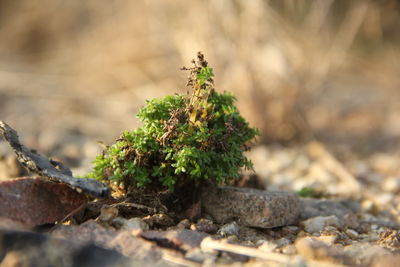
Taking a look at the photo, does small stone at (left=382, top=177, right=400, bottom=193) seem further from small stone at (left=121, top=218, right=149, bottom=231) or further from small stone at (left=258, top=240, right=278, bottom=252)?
small stone at (left=121, top=218, right=149, bottom=231)

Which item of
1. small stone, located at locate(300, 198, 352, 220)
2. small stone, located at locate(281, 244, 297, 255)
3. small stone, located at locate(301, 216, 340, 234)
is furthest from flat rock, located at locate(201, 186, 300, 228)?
small stone, located at locate(281, 244, 297, 255)

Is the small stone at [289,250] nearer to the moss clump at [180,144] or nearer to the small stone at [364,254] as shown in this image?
the small stone at [364,254]

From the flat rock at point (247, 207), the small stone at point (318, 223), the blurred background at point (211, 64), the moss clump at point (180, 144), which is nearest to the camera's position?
the moss clump at point (180, 144)

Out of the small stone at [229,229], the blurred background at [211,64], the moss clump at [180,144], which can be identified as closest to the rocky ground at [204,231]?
the small stone at [229,229]

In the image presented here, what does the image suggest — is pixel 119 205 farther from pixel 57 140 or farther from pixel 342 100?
pixel 342 100

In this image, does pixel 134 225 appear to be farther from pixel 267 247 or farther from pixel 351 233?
pixel 351 233

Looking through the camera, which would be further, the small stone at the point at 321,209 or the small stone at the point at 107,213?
the small stone at the point at 321,209

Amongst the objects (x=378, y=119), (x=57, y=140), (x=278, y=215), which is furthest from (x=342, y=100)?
(x=278, y=215)
